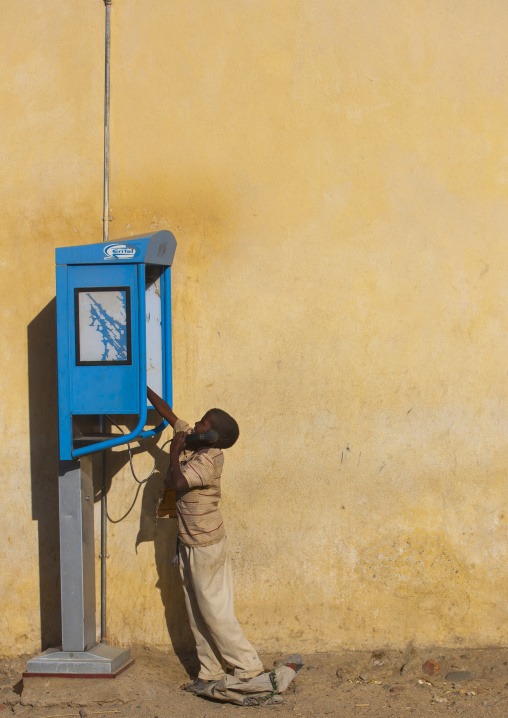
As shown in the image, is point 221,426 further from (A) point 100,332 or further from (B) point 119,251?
(B) point 119,251

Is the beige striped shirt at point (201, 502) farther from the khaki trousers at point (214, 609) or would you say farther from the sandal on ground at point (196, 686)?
the sandal on ground at point (196, 686)

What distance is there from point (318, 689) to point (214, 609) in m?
0.73

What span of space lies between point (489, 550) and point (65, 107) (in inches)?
139

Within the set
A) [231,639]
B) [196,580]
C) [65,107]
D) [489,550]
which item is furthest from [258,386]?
[65,107]

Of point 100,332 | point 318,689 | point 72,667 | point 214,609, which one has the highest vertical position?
point 100,332

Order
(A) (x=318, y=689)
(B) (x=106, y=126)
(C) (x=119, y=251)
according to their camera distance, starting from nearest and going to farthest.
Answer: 1. (C) (x=119, y=251)
2. (A) (x=318, y=689)
3. (B) (x=106, y=126)

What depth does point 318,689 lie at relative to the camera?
3.65 m

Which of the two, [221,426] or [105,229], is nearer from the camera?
[221,426]

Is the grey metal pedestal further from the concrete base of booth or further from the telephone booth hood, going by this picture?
the telephone booth hood

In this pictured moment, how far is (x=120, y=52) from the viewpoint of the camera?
12.7 feet

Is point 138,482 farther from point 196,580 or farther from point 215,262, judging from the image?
point 215,262

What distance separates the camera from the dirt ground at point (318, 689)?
11.2 ft

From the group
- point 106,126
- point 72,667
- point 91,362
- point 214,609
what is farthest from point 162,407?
point 106,126

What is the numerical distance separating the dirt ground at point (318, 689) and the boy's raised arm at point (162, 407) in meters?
1.38
